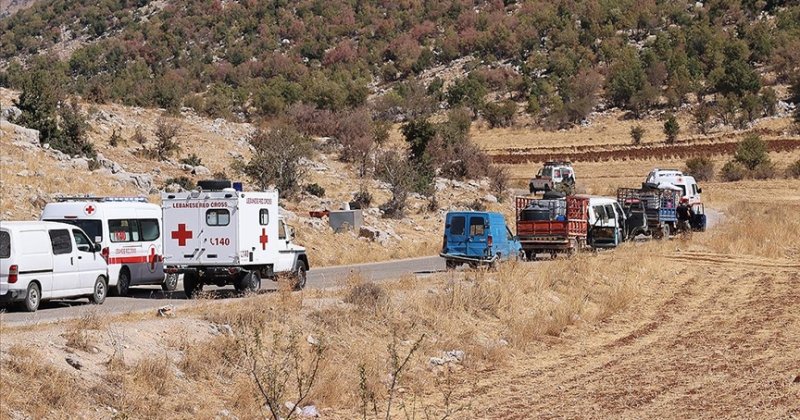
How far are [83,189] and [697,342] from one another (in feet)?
79.4

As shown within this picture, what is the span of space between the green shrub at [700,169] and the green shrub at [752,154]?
1.99 meters

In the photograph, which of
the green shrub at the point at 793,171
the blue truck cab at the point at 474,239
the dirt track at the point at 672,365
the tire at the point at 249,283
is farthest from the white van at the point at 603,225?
the green shrub at the point at 793,171

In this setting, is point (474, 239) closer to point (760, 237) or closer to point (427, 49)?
point (760, 237)

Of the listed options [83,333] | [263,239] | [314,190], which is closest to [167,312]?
[83,333]

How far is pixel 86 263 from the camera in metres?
23.4

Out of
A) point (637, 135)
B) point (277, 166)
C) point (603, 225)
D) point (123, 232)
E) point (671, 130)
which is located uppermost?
point (671, 130)

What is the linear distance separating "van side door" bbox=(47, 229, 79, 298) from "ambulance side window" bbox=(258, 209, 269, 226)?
4.11 m

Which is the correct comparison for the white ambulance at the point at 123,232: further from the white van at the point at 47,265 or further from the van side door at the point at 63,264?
the van side door at the point at 63,264

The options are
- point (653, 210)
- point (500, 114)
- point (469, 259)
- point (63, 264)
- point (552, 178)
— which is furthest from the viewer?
point (500, 114)

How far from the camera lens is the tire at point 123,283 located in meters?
26.1

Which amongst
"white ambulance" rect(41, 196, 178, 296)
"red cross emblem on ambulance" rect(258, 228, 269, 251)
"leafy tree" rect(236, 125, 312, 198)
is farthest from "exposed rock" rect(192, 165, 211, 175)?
"red cross emblem on ambulance" rect(258, 228, 269, 251)

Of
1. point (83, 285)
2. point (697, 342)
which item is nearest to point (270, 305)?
point (83, 285)

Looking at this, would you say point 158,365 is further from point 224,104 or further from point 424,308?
point 224,104

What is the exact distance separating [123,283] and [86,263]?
115 inches
